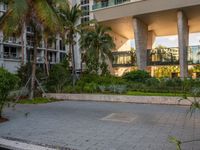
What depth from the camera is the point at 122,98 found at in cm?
1873

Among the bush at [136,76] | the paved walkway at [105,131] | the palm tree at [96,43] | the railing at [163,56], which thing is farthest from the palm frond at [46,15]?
the railing at [163,56]

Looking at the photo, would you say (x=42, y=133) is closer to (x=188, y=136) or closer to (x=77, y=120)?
(x=77, y=120)

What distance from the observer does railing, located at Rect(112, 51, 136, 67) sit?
130ft

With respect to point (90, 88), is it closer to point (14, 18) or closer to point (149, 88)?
point (149, 88)

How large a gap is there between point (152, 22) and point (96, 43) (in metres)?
11.7

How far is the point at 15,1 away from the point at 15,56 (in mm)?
35807

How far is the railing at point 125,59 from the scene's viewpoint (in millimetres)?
39513

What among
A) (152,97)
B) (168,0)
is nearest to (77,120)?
(152,97)

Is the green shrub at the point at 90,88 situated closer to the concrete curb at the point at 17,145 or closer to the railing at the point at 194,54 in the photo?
the concrete curb at the point at 17,145

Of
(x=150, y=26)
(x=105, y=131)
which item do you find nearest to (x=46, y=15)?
(x=105, y=131)

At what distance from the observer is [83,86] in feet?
70.5

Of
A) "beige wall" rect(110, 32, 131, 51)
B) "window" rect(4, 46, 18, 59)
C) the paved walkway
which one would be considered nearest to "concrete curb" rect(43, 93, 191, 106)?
the paved walkway

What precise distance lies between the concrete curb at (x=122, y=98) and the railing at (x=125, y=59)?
1894 centimetres

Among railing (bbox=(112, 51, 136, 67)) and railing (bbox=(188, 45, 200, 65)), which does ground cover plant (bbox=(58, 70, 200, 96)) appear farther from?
railing (bbox=(112, 51, 136, 67))
